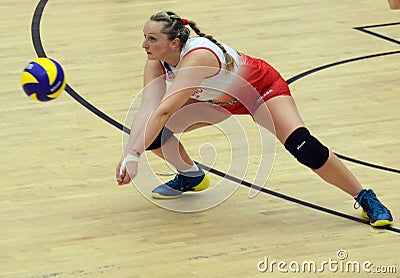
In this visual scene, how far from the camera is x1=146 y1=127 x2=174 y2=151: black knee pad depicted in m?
6.31

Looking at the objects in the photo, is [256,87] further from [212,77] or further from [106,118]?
[106,118]

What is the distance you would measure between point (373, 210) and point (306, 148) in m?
0.49

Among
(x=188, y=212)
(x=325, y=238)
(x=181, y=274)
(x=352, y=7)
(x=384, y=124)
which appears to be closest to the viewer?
(x=181, y=274)

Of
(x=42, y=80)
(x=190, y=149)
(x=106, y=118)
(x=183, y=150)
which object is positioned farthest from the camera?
(x=106, y=118)

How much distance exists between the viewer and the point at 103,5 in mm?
11125

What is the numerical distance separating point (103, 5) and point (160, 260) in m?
5.89

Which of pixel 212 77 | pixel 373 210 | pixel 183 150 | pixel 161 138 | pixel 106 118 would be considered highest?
pixel 212 77

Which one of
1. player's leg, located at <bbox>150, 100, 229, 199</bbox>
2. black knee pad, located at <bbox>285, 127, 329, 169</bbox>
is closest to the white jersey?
player's leg, located at <bbox>150, 100, 229, 199</bbox>

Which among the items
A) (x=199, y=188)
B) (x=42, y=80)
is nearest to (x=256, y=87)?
(x=199, y=188)

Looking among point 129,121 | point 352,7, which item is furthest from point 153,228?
point 352,7

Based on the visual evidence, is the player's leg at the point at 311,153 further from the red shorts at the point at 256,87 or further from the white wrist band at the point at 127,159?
the white wrist band at the point at 127,159

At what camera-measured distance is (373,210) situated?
6023 millimetres

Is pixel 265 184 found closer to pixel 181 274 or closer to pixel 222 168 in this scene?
pixel 222 168

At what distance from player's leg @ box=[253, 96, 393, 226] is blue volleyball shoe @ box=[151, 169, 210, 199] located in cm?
63
